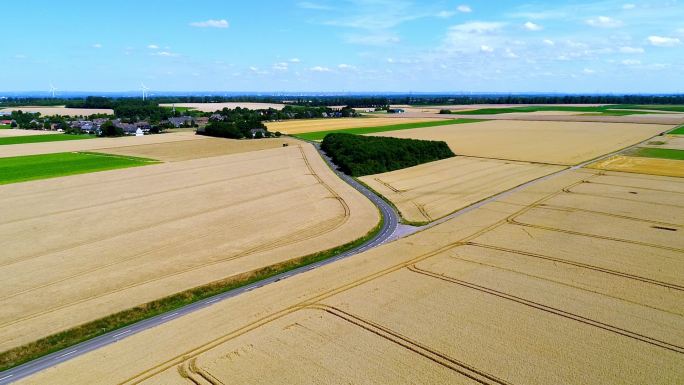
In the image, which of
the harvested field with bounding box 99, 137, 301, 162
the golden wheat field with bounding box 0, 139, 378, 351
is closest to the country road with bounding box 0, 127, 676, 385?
the golden wheat field with bounding box 0, 139, 378, 351

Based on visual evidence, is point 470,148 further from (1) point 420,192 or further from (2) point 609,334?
(2) point 609,334

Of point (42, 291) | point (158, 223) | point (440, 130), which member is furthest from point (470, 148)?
point (42, 291)

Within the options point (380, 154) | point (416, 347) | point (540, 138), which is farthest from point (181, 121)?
point (416, 347)

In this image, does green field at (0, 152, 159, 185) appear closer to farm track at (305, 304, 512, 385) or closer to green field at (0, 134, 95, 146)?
green field at (0, 134, 95, 146)

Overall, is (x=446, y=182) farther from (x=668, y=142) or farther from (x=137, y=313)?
(x=668, y=142)

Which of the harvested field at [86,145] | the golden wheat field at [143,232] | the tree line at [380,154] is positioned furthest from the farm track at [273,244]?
the harvested field at [86,145]
